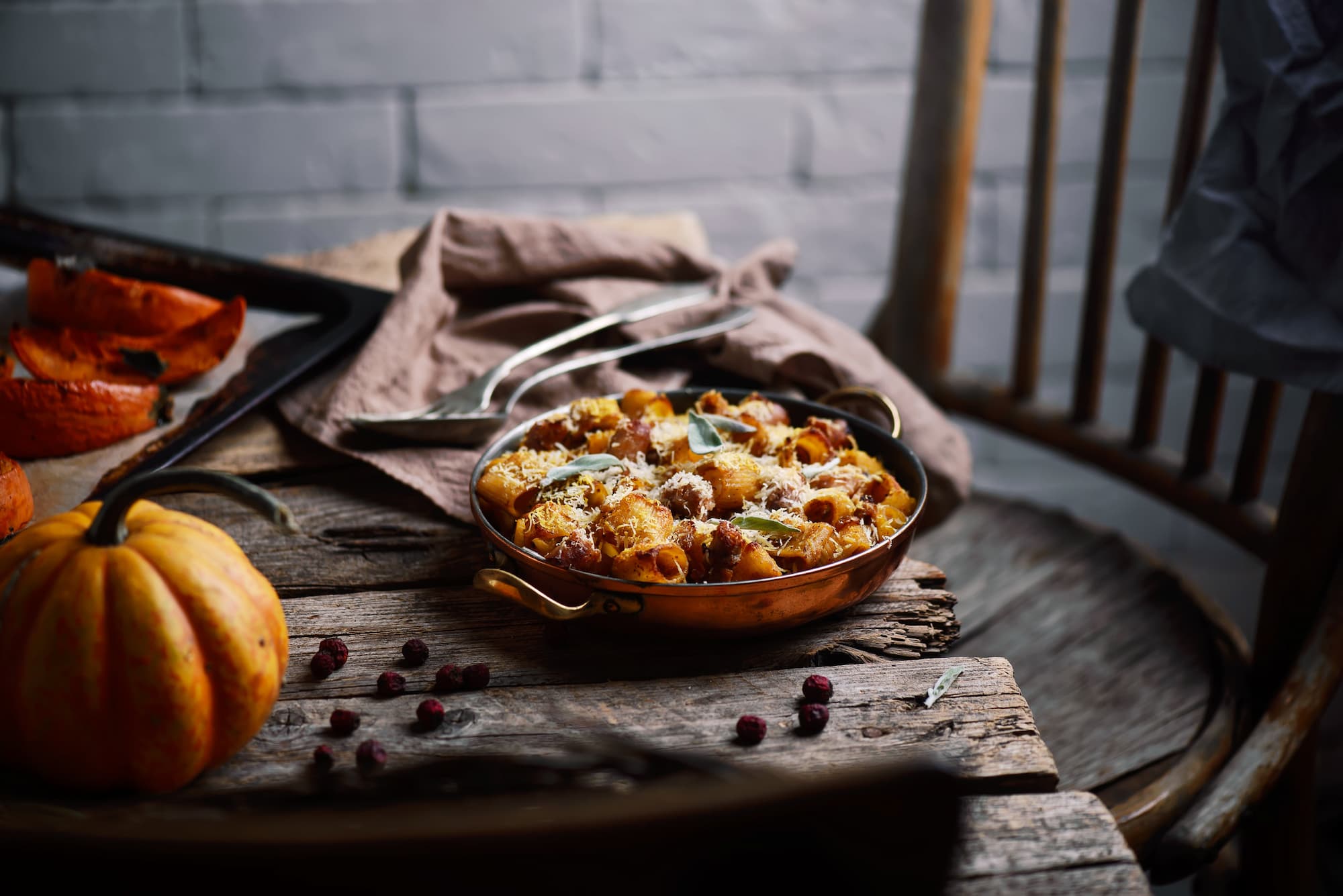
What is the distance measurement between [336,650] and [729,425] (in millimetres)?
326

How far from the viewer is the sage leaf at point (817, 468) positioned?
2.57 ft

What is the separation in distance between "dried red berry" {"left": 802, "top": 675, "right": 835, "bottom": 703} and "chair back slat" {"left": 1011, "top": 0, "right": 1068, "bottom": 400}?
0.89m

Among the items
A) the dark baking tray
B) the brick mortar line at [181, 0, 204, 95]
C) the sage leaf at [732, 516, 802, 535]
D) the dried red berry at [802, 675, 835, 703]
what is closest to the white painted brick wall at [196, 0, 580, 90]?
the brick mortar line at [181, 0, 204, 95]

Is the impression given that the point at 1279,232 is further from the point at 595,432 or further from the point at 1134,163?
the point at 1134,163

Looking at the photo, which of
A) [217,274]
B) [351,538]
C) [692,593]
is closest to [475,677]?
[692,593]

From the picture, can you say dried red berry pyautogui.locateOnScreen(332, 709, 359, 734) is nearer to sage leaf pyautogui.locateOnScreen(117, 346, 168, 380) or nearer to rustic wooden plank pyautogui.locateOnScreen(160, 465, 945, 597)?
rustic wooden plank pyautogui.locateOnScreen(160, 465, 945, 597)

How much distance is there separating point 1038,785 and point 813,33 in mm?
1623

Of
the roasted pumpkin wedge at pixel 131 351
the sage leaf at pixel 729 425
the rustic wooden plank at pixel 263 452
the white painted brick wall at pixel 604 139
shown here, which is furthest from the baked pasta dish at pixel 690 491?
the white painted brick wall at pixel 604 139

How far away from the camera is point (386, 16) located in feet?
5.96

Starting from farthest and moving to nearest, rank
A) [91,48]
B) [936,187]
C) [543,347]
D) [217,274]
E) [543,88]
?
1. [543,88]
2. [91,48]
3. [936,187]
4. [217,274]
5. [543,347]

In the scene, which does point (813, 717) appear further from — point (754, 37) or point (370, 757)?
point (754, 37)

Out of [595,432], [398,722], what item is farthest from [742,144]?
[398,722]

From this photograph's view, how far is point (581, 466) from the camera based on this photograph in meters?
0.77

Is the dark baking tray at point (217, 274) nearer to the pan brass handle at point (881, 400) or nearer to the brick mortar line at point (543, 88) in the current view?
the pan brass handle at point (881, 400)
